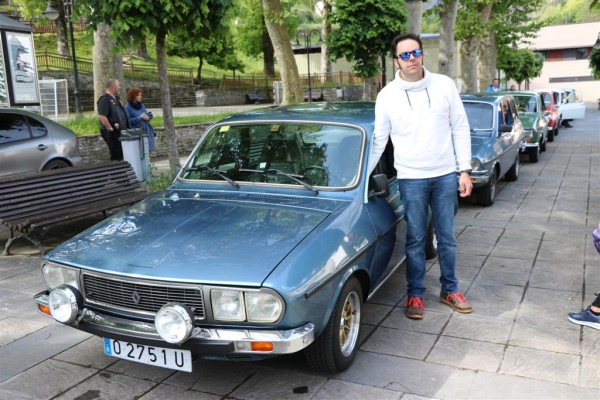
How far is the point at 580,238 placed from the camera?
702cm

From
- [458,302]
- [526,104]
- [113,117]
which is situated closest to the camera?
[458,302]

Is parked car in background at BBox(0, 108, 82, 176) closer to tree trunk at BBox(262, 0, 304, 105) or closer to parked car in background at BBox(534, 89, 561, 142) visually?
tree trunk at BBox(262, 0, 304, 105)

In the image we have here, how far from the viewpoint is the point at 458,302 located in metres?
4.88

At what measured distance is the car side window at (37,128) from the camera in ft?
31.2

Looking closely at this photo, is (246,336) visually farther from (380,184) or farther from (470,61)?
(470,61)

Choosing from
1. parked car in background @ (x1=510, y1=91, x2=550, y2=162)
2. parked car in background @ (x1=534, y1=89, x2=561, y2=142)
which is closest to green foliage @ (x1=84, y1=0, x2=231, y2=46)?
parked car in background @ (x1=510, y1=91, x2=550, y2=162)

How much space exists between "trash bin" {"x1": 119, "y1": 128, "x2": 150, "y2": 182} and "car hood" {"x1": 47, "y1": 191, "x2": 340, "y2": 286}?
5366 millimetres

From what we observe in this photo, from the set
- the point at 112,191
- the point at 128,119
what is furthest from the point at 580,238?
the point at 128,119

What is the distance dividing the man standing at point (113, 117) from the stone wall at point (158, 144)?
808mm

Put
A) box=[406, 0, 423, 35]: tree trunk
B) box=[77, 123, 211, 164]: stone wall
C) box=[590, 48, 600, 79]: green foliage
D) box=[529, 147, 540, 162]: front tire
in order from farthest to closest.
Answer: box=[590, 48, 600, 79]: green foliage, box=[406, 0, 423, 35]: tree trunk, box=[529, 147, 540, 162]: front tire, box=[77, 123, 211, 164]: stone wall

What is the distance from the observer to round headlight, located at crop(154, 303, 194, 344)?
3.14 meters

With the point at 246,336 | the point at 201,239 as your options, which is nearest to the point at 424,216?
the point at 201,239

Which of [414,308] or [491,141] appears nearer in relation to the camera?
[414,308]

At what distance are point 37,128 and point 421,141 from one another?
7.41 metres
